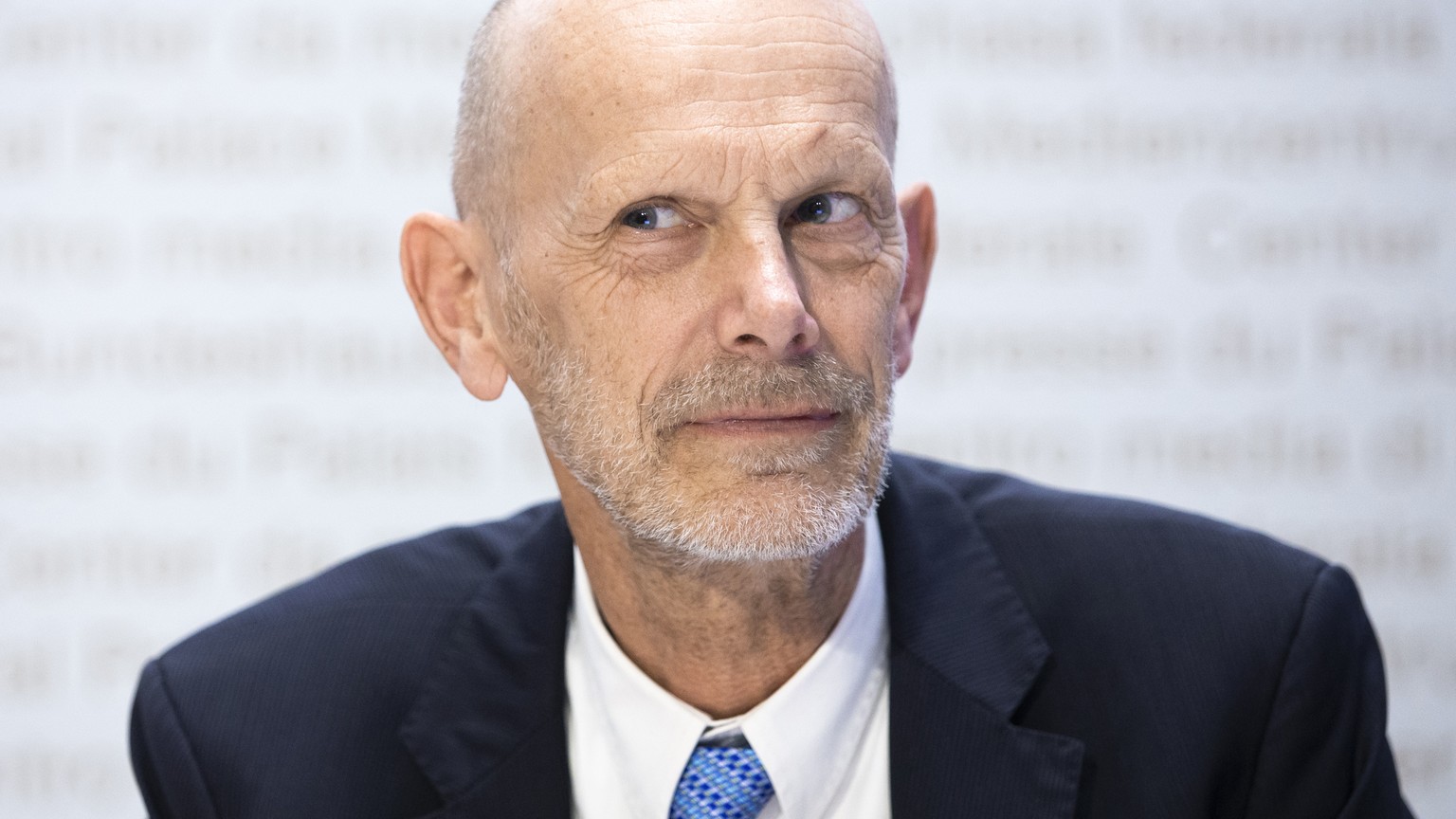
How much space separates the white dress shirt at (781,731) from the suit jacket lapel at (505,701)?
0.07 metres

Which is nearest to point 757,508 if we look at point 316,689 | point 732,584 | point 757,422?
point 757,422

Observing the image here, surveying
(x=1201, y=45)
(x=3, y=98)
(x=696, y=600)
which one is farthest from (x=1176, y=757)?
(x=3, y=98)

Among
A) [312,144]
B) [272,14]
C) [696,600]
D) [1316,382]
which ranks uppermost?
[272,14]

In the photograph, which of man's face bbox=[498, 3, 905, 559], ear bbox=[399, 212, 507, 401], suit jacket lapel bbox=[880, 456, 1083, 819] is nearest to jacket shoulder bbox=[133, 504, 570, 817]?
ear bbox=[399, 212, 507, 401]

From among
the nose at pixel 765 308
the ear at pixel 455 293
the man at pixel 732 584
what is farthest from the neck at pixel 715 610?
the nose at pixel 765 308

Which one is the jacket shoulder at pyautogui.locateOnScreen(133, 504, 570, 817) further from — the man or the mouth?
the mouth

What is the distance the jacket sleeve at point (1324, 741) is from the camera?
209cm

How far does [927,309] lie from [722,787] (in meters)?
1.46

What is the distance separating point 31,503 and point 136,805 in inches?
27.6

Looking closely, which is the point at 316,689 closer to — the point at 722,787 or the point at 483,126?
the point at 722,787

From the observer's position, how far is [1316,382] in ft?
10.9

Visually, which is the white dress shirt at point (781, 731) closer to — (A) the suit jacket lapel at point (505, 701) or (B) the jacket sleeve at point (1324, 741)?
(A) the suit jacket lapel at point (505, 701)

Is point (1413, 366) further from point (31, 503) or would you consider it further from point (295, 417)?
point (31, 503)

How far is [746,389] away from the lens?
1.90m
